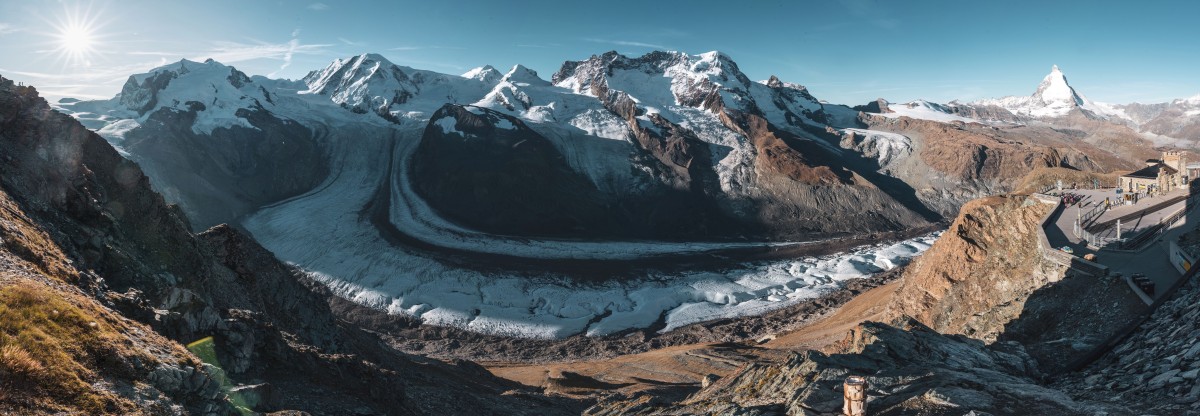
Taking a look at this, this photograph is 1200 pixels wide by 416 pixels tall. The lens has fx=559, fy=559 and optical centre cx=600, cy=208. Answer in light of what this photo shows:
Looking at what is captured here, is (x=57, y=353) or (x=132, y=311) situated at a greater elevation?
(x=57, y=353)

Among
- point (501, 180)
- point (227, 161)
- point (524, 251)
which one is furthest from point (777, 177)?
point (227, 161)

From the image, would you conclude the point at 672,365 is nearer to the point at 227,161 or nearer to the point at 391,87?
the point at 227,161

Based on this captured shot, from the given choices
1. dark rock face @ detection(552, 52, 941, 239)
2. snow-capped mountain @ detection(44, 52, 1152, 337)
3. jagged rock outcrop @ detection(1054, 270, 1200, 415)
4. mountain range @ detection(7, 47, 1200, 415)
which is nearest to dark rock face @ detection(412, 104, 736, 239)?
snow-capped mountain @ detection(44, 52, 1152, 337)

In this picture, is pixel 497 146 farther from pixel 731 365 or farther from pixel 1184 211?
pixel 1184 211

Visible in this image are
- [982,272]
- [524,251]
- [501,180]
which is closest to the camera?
[982,272]

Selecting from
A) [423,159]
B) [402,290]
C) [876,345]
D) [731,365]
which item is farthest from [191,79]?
[876,345]
